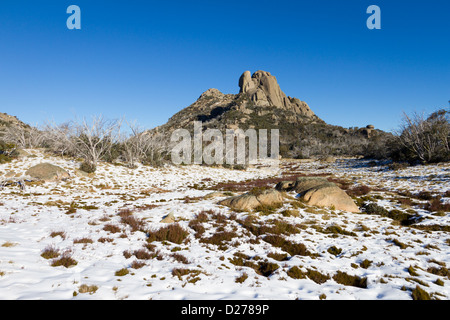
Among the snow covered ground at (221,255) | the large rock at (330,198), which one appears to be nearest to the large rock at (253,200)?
the snow covered ground at (221,255)

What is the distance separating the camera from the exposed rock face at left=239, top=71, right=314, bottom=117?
148 m

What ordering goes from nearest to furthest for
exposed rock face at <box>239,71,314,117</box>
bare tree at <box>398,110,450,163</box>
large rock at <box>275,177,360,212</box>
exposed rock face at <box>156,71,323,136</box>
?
large rock at <box>275,177,360,212</box>, bare tree at <box>398,110,450,163</box>, exposed rock face at <box>156,71,323,136</box>, exposed rock face at <box>239,71,314,117</box>

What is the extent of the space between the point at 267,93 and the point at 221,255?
16023cm

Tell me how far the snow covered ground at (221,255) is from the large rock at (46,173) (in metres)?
8.47

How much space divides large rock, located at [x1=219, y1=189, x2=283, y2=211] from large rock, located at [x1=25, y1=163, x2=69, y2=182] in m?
19.0

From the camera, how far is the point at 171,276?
5.38m

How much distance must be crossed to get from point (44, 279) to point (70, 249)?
6.62 ft

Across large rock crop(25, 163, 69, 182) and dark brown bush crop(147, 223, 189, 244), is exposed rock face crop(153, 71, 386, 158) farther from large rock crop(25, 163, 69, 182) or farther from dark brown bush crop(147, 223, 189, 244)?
dark brown bush crop(147, 223, 189, 244)

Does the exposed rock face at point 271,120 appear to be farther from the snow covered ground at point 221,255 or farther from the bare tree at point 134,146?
the snow covered ground at point 221,255

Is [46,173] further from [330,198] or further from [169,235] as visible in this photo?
[330,198]

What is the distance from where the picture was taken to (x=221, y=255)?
6988 mm

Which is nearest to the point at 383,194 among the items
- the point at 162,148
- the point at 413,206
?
the point at 413,206

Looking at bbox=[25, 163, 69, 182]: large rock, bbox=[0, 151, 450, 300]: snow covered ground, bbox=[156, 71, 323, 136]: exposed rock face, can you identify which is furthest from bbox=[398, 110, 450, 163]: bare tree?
A: bbox=[156, 71, 323, 136]: exposed rock face
